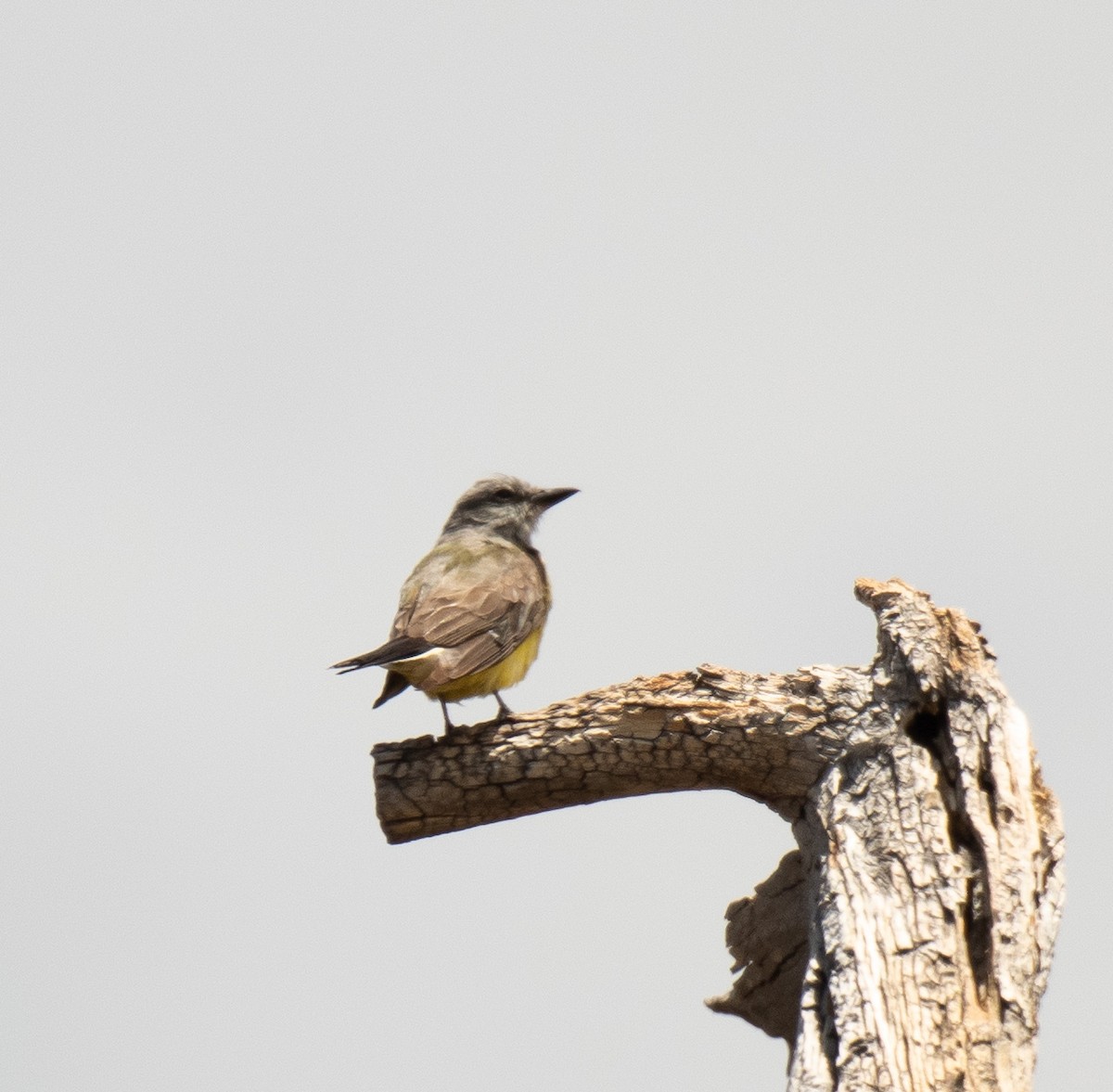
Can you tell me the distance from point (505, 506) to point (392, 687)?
2509mm

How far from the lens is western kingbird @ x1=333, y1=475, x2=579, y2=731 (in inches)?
339

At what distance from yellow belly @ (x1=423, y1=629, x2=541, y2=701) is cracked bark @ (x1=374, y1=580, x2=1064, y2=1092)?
1.02 m

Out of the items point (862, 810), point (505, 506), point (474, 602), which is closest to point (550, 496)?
point (505, 506)

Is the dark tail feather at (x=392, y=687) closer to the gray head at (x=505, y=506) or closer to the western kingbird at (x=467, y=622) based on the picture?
the western kingbird at (x=467, y=622)

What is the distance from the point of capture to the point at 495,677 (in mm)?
9086

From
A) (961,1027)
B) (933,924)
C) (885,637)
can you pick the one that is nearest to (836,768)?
(885,637)

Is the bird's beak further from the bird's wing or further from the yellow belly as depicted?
the yellow belly

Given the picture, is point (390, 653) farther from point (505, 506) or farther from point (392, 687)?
point (505, 506)

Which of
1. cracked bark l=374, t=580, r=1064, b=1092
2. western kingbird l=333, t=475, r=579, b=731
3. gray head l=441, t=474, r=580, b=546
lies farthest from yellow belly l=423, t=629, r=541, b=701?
gray head l=441, t=474, r=580, b=546

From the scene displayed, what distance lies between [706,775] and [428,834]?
136cm

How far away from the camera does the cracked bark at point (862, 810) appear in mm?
5855

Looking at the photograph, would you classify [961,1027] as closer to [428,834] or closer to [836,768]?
[836,768]

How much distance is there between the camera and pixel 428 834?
7.82m

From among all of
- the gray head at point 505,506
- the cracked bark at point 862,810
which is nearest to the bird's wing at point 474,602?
the gray head at point 505,506
